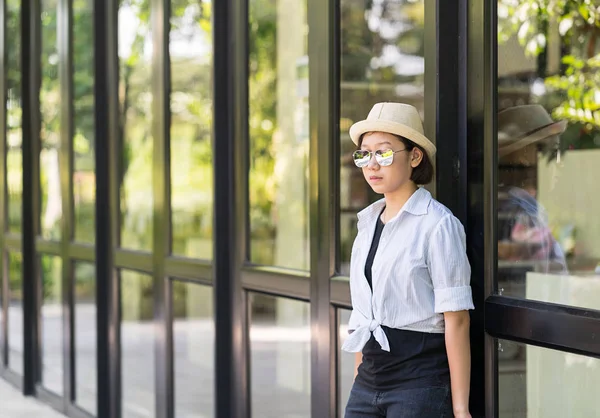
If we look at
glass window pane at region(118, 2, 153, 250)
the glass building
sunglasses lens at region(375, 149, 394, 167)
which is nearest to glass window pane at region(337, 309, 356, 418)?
the glass building

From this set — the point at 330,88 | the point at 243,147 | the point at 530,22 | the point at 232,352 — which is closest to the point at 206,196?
the point at 243,147

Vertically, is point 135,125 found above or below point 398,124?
above

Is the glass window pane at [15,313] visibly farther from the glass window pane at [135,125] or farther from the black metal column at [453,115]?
the black metal column at [453,115]

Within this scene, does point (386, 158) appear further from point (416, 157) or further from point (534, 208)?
point (534, 208)

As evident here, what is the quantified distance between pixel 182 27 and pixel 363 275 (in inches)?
104

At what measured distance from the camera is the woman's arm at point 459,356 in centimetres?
263

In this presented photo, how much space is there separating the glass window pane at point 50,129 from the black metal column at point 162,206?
1.74 meters

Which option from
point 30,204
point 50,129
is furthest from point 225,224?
point 30,204

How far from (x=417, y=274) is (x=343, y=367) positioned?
1.16m

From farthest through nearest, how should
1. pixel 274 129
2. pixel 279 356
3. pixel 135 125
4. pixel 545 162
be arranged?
pixel 135 125 < pixel 274 129 < pixel 279 356 < pixel 545 162

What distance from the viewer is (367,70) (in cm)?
389

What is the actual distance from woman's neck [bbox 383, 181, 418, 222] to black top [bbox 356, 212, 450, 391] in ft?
1.06

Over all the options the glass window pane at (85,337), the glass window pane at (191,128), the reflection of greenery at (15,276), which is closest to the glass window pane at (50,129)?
the glass window pane at (85,337)

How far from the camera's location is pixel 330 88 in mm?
3730
